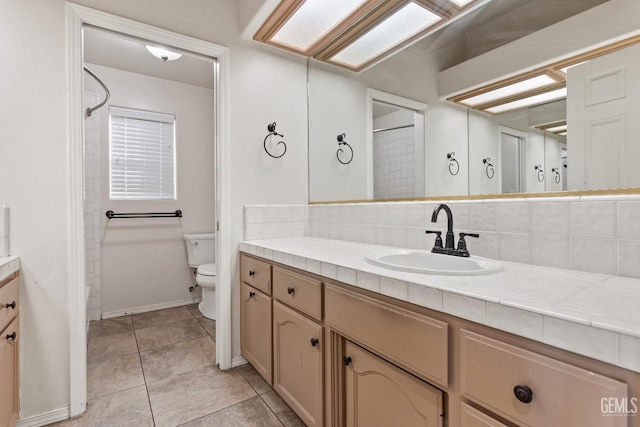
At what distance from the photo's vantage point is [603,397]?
0.50 meters

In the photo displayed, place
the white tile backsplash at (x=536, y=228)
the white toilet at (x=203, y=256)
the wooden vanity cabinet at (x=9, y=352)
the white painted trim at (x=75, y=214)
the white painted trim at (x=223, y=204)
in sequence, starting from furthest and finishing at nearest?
the white toilet at (x=203, y=256)
the white painted trim at (x=223, y=204)
the white painted trim at (x=75, y=214)
the wooden vanity cabinet at (x=9, y=352)
the white tile backsplash at (x=536, y=228)

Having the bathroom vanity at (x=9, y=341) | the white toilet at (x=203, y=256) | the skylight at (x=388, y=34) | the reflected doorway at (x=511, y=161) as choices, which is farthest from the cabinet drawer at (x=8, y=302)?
the skylight at (x=388, y=34)

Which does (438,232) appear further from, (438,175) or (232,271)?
(232,271)

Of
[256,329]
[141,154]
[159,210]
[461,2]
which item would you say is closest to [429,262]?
[256,329]

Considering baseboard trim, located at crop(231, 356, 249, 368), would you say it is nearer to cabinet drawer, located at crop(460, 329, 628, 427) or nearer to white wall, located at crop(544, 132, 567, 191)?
cabinet drawer, located at crop(460, 329, 628, 427)

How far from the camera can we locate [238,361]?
78.6 inches

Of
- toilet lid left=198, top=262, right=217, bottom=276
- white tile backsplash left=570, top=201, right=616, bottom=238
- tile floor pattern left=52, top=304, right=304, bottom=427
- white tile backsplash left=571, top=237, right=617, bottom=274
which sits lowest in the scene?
tile floor pattern left=52, top=304, right=304, bottom=427

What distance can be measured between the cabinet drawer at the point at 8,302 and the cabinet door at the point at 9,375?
4cm

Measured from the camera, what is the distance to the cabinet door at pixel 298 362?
1.25 m

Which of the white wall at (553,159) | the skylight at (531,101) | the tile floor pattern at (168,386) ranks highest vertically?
the skylight at (531,101)

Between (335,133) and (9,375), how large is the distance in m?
2.18

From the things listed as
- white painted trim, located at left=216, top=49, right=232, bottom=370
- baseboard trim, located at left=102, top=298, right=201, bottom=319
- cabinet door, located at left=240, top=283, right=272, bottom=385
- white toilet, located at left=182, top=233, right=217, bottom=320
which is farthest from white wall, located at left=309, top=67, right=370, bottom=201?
baseboard trim, located at left=102, top=298, right=201, bottom=319

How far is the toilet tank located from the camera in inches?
123

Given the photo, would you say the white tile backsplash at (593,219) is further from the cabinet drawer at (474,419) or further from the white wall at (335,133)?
the white wall at (335,133)
